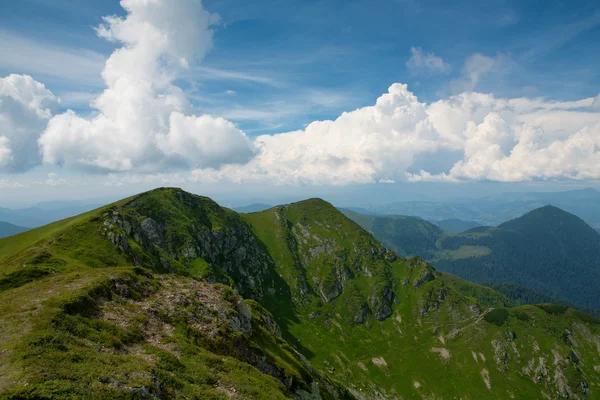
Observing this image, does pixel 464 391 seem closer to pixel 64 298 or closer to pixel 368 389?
pixel 368 389

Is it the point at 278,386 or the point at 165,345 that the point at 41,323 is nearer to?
the point at 165,345

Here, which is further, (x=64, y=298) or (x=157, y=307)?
(x=157, y=307)

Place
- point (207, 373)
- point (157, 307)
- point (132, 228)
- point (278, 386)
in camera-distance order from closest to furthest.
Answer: point (207, 373) → point (278, 386) → point (157, 307) → point (132, 228)

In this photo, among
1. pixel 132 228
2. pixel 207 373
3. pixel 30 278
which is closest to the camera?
pixel 207 373

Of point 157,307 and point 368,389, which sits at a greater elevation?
point 157,307

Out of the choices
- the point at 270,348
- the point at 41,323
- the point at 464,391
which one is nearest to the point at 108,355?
the point at 41,323

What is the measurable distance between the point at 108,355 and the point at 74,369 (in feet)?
18.6

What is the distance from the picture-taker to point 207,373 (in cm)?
3953

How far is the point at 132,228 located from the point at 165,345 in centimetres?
11298

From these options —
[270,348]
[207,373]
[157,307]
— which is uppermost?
[157,307]

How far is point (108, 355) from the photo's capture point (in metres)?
34.6

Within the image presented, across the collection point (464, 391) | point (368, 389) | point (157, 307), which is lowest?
point (464, 391)

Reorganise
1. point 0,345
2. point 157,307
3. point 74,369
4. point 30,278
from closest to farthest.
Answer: point 74,369, point 0,345, point 157,307, point 30,278

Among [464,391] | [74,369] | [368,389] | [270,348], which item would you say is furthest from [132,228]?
[464,391]
